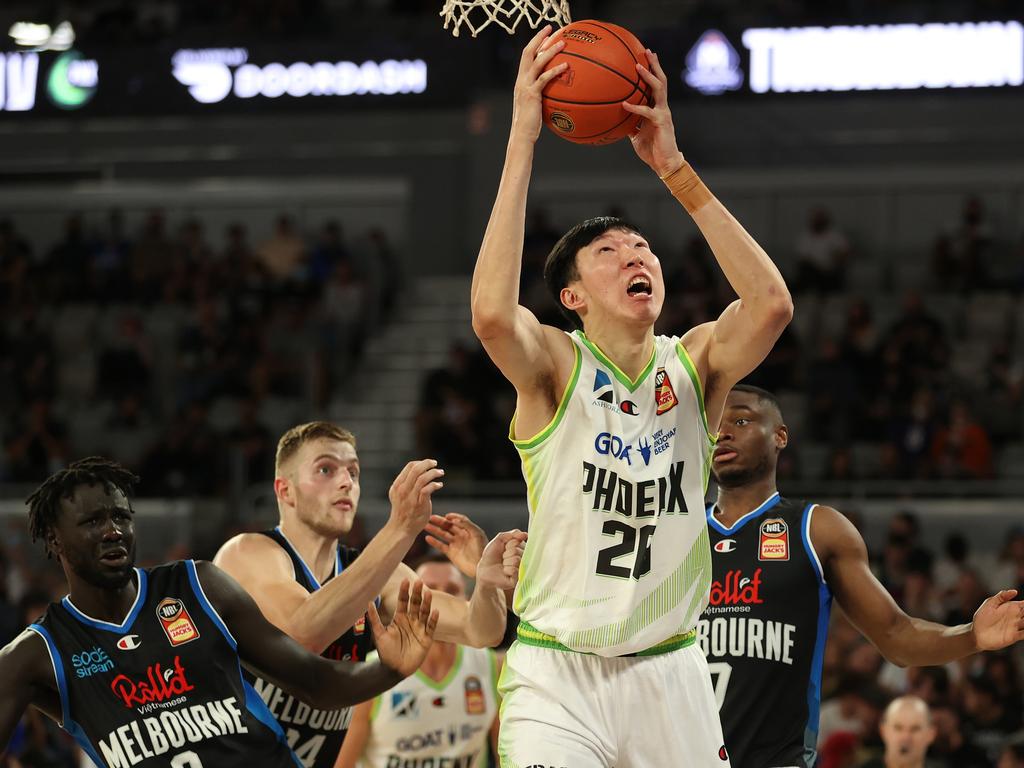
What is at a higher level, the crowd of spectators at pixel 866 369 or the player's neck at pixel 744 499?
the crowd of spectators at pixel 866 369

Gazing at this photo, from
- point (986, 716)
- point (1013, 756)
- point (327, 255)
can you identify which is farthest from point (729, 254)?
point (327, 255)

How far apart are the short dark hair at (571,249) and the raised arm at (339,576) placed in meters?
0.75

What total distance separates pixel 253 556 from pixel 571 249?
6.41 feet

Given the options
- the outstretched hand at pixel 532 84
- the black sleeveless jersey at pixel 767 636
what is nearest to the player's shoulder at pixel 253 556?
the black sleeveless jersey at pixel 767 636

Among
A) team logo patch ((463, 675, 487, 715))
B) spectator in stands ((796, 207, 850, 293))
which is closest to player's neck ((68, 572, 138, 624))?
team logo patch ((463, 675, 487, 715))

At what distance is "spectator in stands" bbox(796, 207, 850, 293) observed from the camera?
1652 centimetres

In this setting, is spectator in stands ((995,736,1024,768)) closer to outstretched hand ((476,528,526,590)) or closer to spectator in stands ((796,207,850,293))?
outstretched hand ((476,528,526,590))

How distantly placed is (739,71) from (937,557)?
545 centimetres

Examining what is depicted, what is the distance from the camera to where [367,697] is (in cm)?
509

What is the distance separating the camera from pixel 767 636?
5660 mm

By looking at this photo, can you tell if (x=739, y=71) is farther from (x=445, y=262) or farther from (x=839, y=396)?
(x=445, y=262)

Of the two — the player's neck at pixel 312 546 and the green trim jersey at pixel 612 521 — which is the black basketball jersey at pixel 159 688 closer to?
the green trim jersey at pixel 612 521

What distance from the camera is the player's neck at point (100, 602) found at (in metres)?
4.85

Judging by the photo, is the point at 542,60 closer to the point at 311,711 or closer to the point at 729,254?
the point at 729,254
